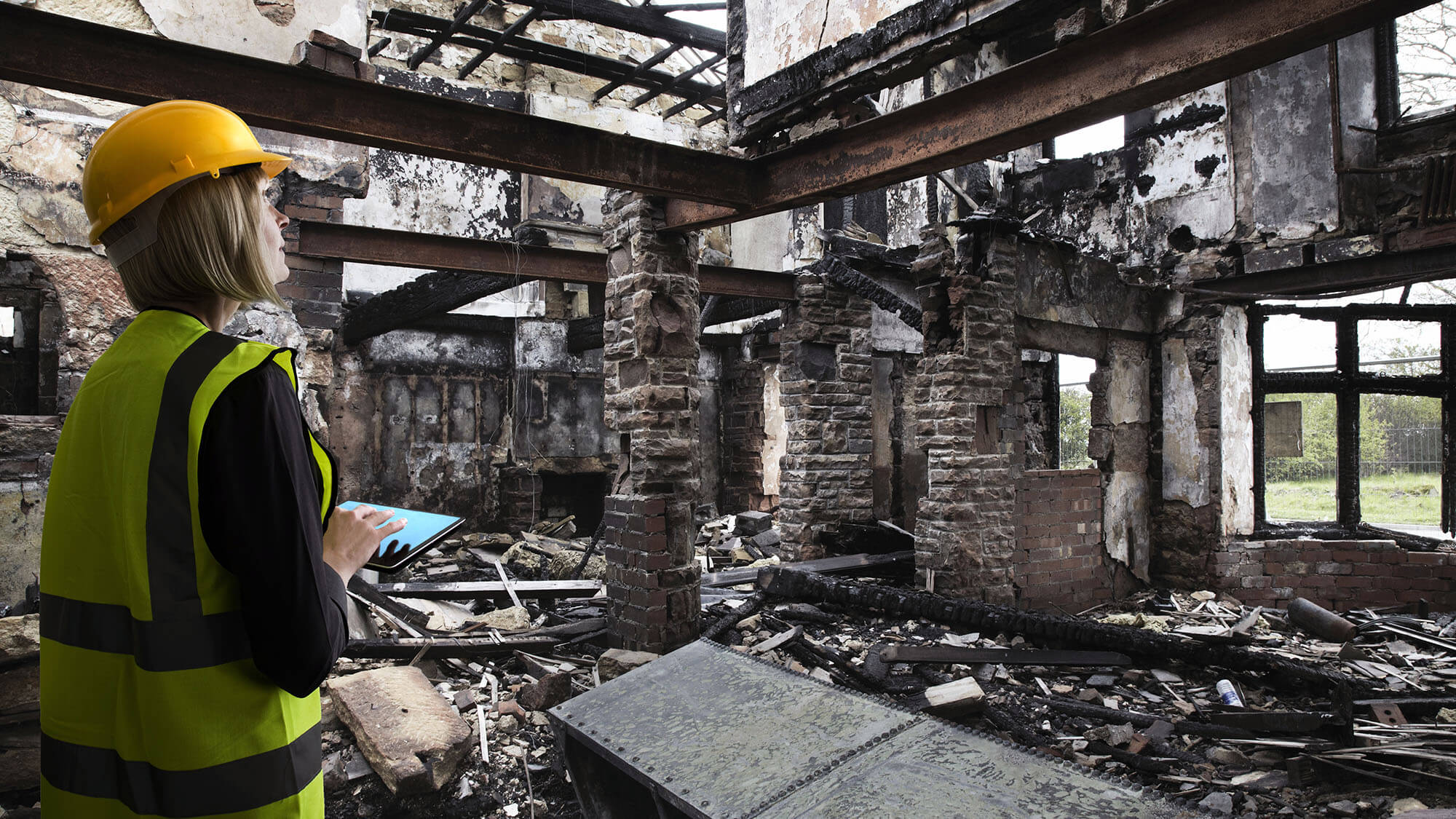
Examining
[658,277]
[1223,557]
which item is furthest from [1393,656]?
[658,277]

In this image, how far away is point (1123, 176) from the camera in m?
10.1

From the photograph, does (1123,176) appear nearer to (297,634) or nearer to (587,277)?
(587,277)

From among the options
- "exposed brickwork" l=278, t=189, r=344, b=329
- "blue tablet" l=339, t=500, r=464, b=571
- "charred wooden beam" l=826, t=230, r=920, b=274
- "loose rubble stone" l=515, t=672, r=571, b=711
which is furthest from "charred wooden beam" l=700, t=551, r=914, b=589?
"blue tablet" l=339, t=500, r=464, b=571

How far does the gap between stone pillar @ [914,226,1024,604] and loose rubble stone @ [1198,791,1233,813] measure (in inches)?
127

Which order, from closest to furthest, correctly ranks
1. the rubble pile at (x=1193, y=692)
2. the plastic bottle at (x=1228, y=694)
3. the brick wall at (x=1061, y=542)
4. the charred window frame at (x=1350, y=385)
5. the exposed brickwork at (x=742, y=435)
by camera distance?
the rubble pile at (x=1193, y=692) → the plastic bottle at (x=1228, y=694) → the brick wall at (x=1061, y=542) → the charred window frame at (x=1350, y=385) → the exposed brickwork at (x=742, y=435)

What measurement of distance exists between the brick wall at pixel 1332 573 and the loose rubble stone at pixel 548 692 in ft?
22.7

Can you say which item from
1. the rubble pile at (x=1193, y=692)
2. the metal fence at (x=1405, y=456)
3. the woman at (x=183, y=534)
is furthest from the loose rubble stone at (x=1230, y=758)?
the metal fence at (x=1405, y=456)

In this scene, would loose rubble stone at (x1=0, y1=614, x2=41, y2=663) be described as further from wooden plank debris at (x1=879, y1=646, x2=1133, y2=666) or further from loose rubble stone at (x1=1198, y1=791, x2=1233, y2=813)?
loose rubble stone at (x1=1198, y1=791, x2=1233, y2=813)

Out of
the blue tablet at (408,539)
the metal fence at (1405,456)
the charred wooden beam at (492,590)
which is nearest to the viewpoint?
the blue tablet at (408,539)

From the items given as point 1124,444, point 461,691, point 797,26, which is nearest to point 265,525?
point 461,691

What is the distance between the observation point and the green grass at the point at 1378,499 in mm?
10688

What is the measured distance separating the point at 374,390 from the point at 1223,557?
11.0 m

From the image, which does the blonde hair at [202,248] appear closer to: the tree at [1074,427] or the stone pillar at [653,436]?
the stone pillar at [653,436]

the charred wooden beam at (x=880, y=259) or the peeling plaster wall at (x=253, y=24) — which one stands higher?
the peeling plaster wall at (x=253, y=24)
